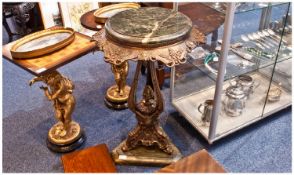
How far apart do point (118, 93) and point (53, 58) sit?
84 cm

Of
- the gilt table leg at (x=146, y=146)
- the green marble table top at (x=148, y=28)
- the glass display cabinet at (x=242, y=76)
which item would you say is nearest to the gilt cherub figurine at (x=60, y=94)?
the gilt table leg at (x=146, y=146)

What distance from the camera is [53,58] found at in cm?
143

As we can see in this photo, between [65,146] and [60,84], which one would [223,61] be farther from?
[65,146]

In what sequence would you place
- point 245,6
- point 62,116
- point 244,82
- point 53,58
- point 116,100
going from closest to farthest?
point 53,58 < point 245,6 < point 62,116 < point 244,82 < point 116,100

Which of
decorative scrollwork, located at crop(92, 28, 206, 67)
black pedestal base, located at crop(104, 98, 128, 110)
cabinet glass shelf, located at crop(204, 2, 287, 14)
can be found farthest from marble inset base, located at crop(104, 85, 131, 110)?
decorative scrollwork, located at crop(92, 28, 206, 67)

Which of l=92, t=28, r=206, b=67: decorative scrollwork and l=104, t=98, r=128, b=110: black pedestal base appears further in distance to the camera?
l=104, t=98, r=128, b=110: black pedestal base

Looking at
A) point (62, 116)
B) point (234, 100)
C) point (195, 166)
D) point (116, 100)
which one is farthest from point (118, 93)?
point (195, 166)

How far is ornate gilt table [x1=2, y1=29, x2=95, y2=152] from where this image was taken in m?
1.39

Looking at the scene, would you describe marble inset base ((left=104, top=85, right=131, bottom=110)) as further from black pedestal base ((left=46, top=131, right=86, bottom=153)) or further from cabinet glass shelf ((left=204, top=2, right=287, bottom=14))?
cabinet glass shelf ((left=204, top=2, right=287, bottom=14))

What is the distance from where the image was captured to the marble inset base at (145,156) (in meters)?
1.74

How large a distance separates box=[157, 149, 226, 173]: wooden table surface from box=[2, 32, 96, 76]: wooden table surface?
0.64 m

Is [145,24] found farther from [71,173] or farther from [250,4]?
[71,173]

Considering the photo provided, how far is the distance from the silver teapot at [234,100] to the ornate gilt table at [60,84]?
0.89 m

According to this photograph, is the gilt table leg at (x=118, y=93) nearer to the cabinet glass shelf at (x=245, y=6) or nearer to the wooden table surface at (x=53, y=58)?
the wooden table surface at (x=53, y=58)
